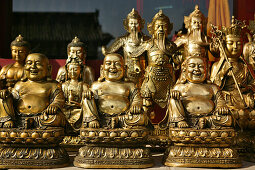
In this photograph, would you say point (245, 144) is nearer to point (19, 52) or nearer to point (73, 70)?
point (73, 70)

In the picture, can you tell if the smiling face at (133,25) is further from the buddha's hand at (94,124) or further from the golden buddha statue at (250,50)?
the buddha's hand at (94,124)

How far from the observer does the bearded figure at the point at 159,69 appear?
16.3 feet

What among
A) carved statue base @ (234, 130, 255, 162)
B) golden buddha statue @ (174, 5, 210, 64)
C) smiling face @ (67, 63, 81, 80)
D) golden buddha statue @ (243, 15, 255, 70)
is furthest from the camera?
golden buddha statue @ (243, 15, 255, 70)

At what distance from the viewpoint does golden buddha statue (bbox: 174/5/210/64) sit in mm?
5168

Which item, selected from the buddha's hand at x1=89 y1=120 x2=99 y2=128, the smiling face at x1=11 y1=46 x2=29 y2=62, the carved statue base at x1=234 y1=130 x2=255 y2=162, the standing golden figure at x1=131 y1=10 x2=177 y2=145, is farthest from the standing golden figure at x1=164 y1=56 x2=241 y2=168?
the smiling face at x1=11 y1=46 x2=29 y2=62

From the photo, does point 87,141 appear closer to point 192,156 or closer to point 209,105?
point 192,156

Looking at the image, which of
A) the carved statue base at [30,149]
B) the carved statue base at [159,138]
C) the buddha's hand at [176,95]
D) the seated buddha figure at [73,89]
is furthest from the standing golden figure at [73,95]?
the buddha's hand at [176,95]

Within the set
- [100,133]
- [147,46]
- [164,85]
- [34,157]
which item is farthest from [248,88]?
[34,157]

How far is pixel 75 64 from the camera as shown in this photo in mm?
4953

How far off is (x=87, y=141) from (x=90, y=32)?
139 inches

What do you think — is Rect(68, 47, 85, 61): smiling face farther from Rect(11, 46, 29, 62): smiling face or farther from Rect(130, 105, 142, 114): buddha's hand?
Rect(130, 105, 142, 114): buddha's hand

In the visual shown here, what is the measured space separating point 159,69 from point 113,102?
1.41 meters

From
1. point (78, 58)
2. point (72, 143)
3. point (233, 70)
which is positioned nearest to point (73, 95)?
point (78, 58)

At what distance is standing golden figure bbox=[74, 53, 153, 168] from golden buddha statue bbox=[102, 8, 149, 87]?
1.46 m
